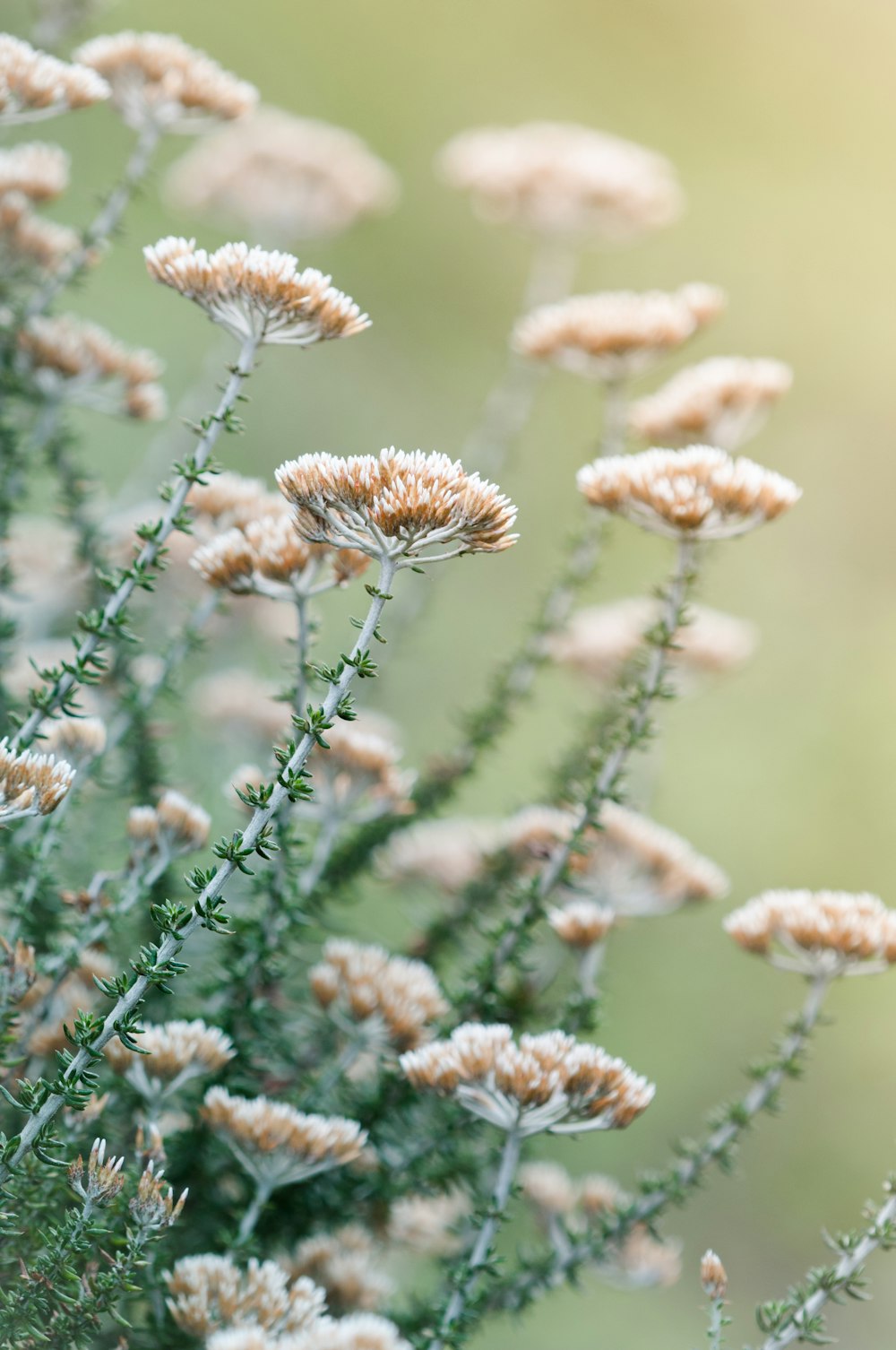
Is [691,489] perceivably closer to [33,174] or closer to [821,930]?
[821,930]

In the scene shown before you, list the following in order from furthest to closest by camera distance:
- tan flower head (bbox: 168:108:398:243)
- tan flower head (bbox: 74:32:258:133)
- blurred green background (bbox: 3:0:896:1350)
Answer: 1. blurred green background (bbox: 3:0:896:1350)
2. tan flower head (bbox: 168:108:398:243)
3. tan flower head (bbox: 74:32:258:133)

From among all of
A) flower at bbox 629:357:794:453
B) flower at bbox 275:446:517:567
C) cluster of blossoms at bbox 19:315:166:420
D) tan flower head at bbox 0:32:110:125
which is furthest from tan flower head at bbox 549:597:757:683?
tan flower head at bbox 0:32:110:125

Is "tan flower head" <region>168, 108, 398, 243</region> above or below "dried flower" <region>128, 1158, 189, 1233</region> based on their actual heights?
above

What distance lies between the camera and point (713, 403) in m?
1.28

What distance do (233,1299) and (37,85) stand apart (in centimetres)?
102

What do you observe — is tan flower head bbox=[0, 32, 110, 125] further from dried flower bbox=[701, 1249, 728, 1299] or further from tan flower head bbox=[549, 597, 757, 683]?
dried flower bbox=[701, 1249, 728, 1299]

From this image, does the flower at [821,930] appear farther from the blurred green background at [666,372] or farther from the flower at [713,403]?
the blurred green background at [666,372]

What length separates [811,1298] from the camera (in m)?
0.87

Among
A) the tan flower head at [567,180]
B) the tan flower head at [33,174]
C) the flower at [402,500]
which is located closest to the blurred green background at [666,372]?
the tan flower head at [567,180]

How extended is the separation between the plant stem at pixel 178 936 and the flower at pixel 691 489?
1.09 feet

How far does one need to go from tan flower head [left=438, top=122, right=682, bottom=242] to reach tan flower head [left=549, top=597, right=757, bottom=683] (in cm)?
64

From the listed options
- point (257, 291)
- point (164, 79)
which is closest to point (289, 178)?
point (164, 79)

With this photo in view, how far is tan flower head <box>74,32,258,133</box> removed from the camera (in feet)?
3.91

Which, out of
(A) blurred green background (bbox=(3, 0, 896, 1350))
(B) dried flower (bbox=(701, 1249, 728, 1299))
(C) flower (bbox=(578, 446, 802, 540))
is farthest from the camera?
(A) blurred green background (bbox=(3, 0, 896, 1350))
